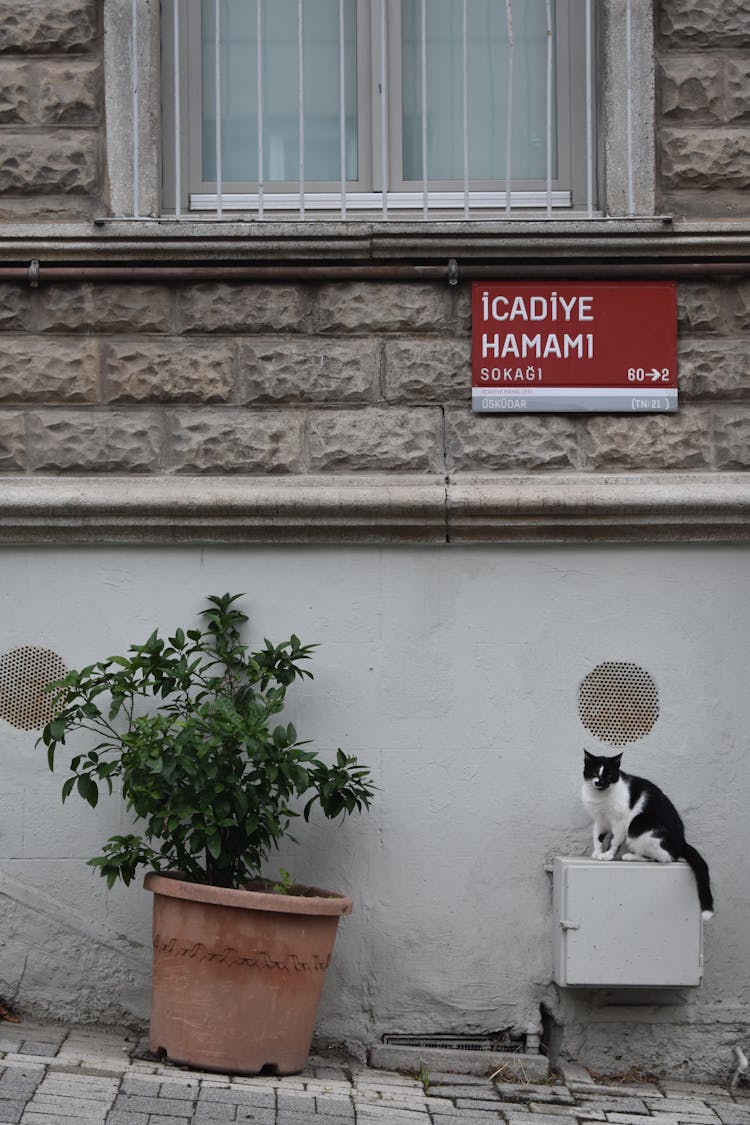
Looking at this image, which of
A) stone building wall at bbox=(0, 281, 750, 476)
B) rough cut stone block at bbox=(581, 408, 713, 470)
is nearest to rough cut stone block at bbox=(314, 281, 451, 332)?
stone building wall at bbox=(0, 281, 750, 476)

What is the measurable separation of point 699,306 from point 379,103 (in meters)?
1.57

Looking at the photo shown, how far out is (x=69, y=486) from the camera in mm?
5688

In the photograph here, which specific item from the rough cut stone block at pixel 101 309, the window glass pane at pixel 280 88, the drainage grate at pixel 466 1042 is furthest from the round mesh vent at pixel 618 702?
the window glass pane at pixel 280 88

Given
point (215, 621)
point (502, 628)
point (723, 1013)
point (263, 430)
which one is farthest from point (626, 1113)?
point (263, 430)

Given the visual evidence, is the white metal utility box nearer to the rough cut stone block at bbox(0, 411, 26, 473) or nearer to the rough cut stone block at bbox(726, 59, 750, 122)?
the rough cut stone block at bbox(0, 411, 26, 473)

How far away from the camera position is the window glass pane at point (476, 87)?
6.18 meters

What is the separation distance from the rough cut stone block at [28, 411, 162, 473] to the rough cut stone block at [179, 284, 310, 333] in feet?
1.52

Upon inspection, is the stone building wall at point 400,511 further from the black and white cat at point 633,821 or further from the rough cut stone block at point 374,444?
the black and white cat at point 633,821

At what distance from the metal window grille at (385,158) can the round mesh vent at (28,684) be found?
1.84 m

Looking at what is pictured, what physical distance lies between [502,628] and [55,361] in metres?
2.02

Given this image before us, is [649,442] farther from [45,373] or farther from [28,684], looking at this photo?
[28,684]

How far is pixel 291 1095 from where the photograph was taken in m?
4.80

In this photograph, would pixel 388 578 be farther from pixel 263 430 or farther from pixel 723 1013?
pixel 723 1013

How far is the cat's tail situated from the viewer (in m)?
5.39
